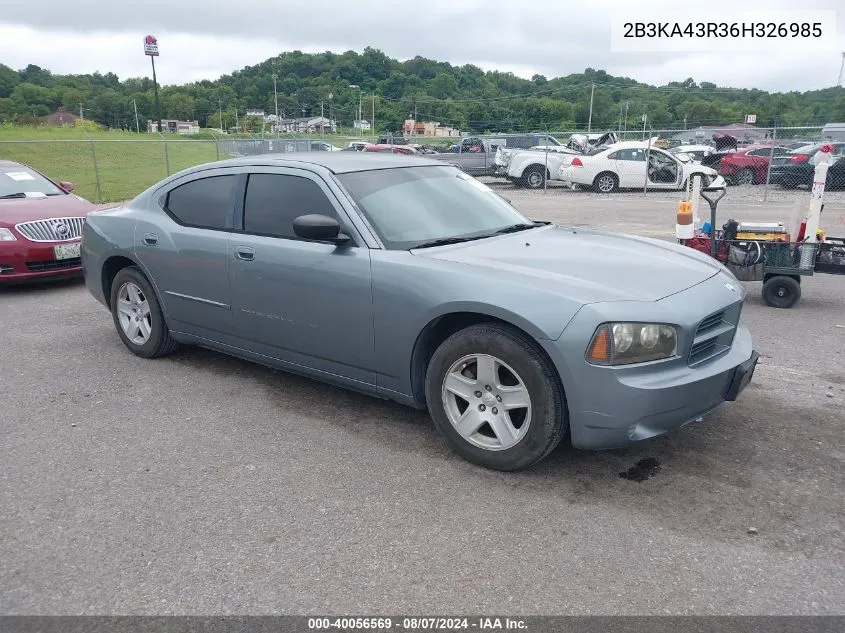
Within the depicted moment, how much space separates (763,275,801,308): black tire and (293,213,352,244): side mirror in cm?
506

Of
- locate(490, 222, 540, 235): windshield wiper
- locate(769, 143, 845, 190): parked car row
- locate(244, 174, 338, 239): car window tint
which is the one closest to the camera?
locate(244, 174, 338, 239): car window tint

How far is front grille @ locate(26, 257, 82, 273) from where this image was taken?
7909 mm

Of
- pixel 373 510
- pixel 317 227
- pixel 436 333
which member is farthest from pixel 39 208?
pixel 373 510

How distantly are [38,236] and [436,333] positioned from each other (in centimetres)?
614

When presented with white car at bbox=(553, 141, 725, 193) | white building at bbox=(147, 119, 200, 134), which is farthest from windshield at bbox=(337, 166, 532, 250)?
white building at bbox=(147, 119, 200, 134)

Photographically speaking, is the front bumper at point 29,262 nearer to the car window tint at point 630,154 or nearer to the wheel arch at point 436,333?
the wheel arch at point 436,333

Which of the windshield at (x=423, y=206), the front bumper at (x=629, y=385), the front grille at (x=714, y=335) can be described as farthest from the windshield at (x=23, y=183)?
the front grille at (x=714, y=335)

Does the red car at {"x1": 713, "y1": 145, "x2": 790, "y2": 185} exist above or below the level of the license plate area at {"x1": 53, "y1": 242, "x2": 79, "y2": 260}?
above

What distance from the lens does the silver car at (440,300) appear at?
128 inches

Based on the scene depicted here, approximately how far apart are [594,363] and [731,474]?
1.01 metres

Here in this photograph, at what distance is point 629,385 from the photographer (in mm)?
3166

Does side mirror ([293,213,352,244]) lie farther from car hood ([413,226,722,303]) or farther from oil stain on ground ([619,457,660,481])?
oil stain on ground ([619,457,660,481])

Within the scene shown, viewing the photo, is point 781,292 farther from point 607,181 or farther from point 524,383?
point 607,181

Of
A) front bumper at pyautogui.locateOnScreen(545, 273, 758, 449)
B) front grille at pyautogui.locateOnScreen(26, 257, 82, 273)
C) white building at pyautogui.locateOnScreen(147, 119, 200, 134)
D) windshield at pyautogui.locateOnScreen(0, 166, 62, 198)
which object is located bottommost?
front grille at pyautogui.locateOnScreen(26, 257, 82, 273)
